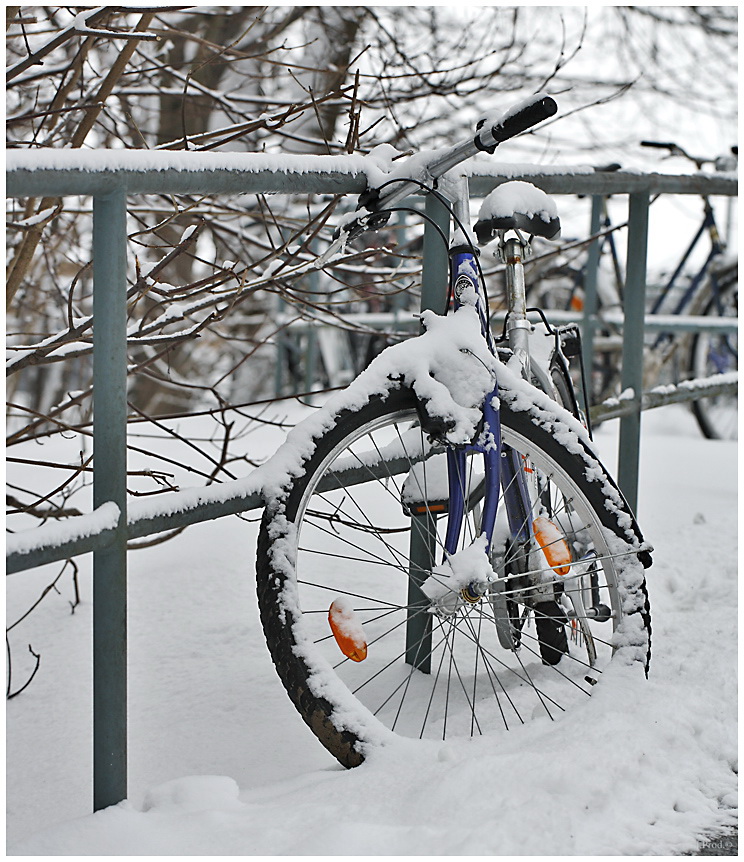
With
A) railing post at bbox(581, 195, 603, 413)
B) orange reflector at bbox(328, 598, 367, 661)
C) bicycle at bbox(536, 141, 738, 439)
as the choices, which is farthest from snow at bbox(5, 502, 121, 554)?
bicycle at bbox(536, 141, 738, 439)

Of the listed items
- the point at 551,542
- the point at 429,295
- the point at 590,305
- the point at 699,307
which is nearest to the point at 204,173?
the point at 429,295

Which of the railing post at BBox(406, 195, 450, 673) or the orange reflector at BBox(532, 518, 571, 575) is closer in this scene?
the orange reflector at BBox(532, 518, 571, 575)

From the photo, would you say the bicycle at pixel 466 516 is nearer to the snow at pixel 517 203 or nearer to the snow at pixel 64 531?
the snow at pixel 517 203

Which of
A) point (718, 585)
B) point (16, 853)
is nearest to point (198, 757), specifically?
point (16, 853)

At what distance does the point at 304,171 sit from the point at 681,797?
1.22 metres

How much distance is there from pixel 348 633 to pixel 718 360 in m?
5.44

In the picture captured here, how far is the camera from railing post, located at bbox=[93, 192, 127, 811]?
152 cm

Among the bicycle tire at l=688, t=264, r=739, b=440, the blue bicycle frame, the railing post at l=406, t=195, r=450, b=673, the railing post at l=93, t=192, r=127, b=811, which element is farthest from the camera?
the bicycle tire at l=688, t=264, r=739, b=440

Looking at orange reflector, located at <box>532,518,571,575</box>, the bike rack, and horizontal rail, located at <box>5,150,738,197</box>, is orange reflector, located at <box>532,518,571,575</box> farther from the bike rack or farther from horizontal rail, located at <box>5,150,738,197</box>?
horizontal rail, located at <box>5,150,738,197</box>

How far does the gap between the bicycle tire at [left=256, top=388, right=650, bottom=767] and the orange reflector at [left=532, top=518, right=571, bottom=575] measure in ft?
0.16

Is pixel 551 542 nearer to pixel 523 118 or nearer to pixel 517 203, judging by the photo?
pixel 517 203

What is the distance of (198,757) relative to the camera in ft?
6.14

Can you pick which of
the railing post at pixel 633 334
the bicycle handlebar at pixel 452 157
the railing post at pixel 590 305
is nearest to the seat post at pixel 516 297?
the bicycle handlebar at pixel 452 157

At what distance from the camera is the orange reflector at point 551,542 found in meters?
1.96
